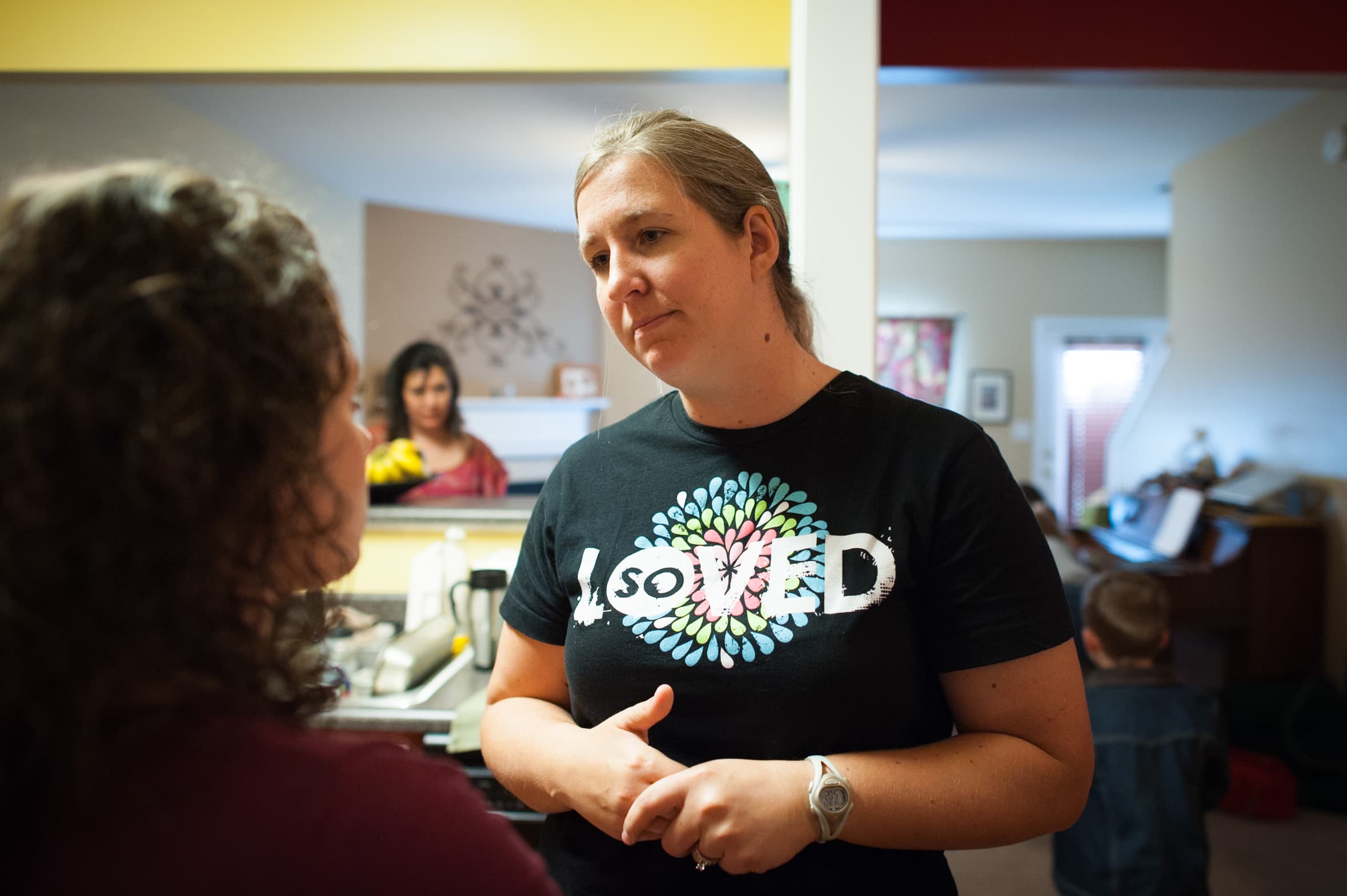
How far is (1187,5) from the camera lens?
2.54m

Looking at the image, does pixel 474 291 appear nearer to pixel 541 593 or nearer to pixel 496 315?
pixel 496 315

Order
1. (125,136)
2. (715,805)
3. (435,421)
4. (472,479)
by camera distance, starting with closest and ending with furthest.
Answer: (715,805), (472,479), (435,421), (125,136)

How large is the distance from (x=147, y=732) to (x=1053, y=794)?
0.81 meters

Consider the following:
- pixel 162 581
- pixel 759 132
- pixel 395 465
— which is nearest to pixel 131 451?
pixel 162 581

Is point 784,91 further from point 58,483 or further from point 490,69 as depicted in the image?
point 58,483

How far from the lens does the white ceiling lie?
3820mm

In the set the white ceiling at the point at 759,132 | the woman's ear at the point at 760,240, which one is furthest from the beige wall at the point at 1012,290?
the woman's ear at the point at 760,240

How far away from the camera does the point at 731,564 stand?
0.93 m

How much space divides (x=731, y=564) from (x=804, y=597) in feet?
0.29

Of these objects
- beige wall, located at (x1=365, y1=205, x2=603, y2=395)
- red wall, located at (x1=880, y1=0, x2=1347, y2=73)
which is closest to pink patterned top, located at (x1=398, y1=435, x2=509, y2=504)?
red wall, located at (x1=880, y1=0, x2=1347, y2=73)

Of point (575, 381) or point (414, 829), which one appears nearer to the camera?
point (414, 829)

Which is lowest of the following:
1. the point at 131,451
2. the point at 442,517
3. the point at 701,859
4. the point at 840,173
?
the point at 701,859

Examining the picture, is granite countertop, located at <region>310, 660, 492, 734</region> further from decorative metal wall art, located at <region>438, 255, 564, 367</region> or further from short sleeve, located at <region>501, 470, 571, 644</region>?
decorative metal wall art, located at <region>438, 255, 564, 367</region>

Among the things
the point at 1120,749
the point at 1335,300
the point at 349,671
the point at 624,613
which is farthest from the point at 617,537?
the point at 1335,300
